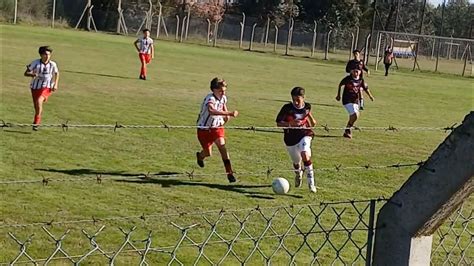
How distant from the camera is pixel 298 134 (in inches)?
432

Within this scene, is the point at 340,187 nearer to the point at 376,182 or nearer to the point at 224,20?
the point at 376,182

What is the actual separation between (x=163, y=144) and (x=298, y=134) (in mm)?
3402

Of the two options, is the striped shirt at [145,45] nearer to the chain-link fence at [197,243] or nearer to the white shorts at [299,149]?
the white shorts at [299,149]

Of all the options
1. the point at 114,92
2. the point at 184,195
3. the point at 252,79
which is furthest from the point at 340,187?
the point at 252,79

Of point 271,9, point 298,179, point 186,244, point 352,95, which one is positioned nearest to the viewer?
point 186,244

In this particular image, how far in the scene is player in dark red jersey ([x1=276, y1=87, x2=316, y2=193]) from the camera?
35.6ft

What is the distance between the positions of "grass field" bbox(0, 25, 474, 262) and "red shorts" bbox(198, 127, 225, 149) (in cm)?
51

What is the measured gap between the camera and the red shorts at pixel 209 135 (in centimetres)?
1119

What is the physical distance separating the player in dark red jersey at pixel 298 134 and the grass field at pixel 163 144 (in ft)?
1.30

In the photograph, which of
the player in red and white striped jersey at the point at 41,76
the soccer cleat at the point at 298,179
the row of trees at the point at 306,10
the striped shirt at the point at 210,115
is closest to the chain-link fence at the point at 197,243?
the soccer cleat at the point at 298,179

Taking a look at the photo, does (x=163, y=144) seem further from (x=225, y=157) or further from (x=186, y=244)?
(x=186, y=244)

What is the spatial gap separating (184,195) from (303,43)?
54.9 m

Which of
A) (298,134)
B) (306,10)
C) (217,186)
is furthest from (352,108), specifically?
(306,10)

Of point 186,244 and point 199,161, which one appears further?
point 199,161
